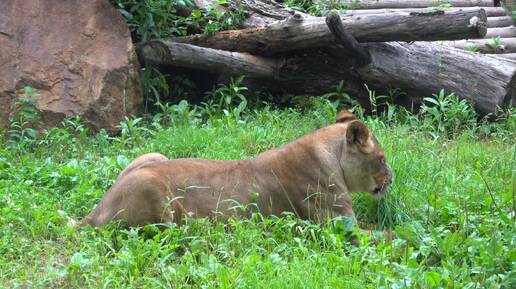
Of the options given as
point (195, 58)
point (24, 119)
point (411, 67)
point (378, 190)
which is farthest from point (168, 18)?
point (378, 190)

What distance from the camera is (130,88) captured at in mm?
9656

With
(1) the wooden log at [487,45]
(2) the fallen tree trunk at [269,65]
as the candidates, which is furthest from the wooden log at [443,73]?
(1) the wooden log at [487,45]

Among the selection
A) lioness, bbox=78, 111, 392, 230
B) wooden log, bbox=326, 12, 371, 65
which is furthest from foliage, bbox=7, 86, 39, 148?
wooden log, bbox=326, 12, 371, 65

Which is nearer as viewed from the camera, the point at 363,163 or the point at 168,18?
the point at 363,163

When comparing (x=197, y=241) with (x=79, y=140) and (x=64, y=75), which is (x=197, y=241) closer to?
(x=79, y=140)

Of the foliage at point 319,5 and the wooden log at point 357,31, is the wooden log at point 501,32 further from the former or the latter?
the wooden log at point 357,31

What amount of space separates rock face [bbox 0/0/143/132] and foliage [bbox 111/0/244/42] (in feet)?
1.10

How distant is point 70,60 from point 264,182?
3.64 meters

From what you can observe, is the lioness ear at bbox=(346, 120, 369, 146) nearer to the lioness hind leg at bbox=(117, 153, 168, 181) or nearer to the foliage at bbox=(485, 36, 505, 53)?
the lioness hind leg at bbox=(117, 153, 168, 181)

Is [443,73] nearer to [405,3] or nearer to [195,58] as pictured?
[195,58]

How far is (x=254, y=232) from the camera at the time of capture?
5809 mm

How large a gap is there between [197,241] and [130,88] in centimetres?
427

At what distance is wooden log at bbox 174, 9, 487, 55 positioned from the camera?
30.5ft

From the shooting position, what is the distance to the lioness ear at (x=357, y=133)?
6.62 m
